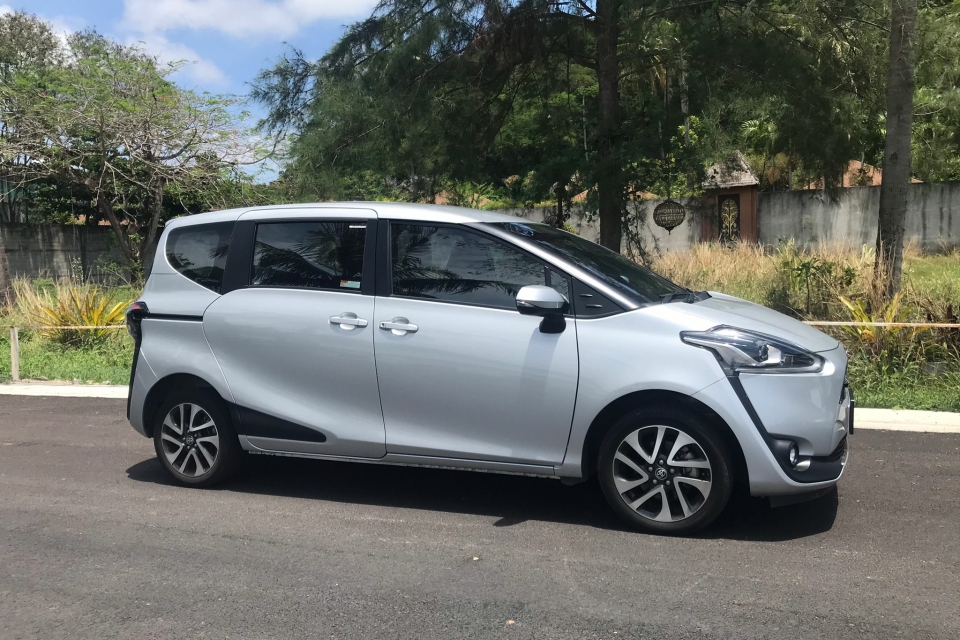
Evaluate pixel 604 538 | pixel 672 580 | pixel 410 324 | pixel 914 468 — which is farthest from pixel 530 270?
pixel 914 468

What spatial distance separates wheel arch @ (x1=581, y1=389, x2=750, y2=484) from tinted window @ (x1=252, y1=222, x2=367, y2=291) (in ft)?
5.70

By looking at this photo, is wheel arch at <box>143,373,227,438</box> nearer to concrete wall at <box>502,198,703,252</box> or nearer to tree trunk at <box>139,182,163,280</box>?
concrete wall at <box>502,198,703,252</box>

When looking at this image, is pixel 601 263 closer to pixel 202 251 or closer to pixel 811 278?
pixel 202 251

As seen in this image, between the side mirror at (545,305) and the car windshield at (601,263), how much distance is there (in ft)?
1.26

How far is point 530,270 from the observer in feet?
16.7

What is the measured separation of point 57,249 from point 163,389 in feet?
58.3

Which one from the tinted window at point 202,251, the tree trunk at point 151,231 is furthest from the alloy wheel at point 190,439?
the tree trunk at point 151,231

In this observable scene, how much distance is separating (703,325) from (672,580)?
1380 mm

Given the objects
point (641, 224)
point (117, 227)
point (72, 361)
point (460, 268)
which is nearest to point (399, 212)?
point (460, 268)

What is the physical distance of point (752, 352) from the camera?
459cm

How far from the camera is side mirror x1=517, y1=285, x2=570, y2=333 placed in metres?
4.73

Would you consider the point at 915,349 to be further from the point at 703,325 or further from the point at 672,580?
the point at 672,580

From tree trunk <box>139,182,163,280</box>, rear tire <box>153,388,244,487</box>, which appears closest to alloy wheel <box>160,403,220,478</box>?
rear tire <box>153,388,244,487</box>

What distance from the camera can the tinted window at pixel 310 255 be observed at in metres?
5.49
